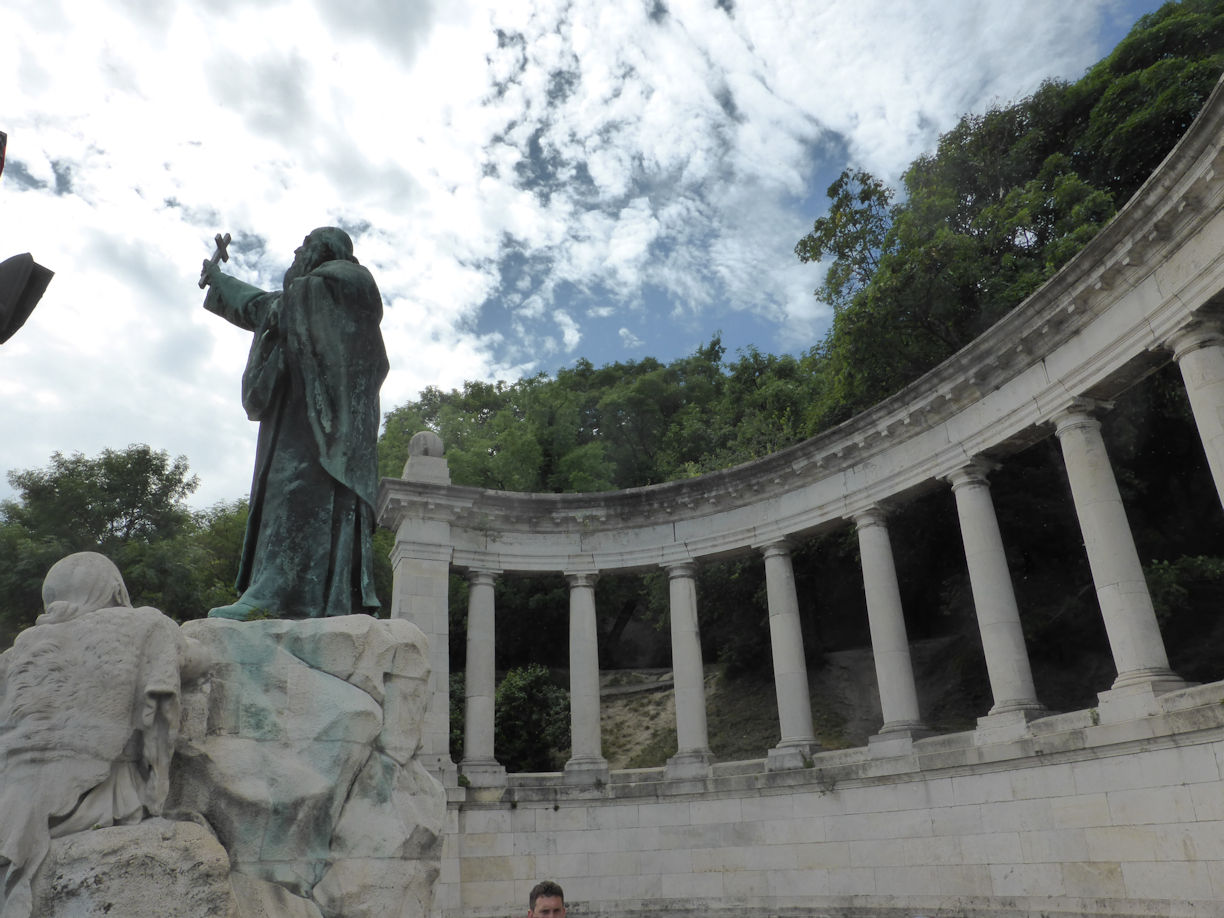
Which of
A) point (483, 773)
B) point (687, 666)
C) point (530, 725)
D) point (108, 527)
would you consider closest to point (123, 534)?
point (108, 527)

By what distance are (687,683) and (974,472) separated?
37.9 ft

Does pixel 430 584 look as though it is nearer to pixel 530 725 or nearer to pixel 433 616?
pixel 433 616

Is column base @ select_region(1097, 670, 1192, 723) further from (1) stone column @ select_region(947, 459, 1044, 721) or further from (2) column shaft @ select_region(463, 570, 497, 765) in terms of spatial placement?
(2) column shaft @ select_region(463, 570, 497, 765)

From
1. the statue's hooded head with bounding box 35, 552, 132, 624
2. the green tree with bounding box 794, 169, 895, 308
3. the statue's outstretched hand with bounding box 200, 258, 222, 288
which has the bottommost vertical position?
the statue's hooded head with bounding box 35, 552, 132, 624

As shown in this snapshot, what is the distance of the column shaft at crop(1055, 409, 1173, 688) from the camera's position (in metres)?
19.9

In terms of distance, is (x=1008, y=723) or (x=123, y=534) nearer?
(x=1008, y=723)

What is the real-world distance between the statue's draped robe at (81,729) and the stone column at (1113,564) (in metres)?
19.6

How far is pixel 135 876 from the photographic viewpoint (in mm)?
6488

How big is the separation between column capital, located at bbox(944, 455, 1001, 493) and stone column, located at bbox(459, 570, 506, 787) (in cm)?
1573

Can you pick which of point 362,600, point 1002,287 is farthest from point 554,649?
point 362,600

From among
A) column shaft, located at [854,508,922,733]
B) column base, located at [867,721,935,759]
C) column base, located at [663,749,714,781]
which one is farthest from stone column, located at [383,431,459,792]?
column shaft, located at [854,508,922,733]

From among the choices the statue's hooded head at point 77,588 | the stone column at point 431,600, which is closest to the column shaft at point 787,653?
the stone column at point 431,600

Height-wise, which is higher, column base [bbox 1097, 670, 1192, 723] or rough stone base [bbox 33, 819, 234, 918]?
column base [bbox 1097, 670, 1192, 723]

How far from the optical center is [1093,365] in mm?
21906
